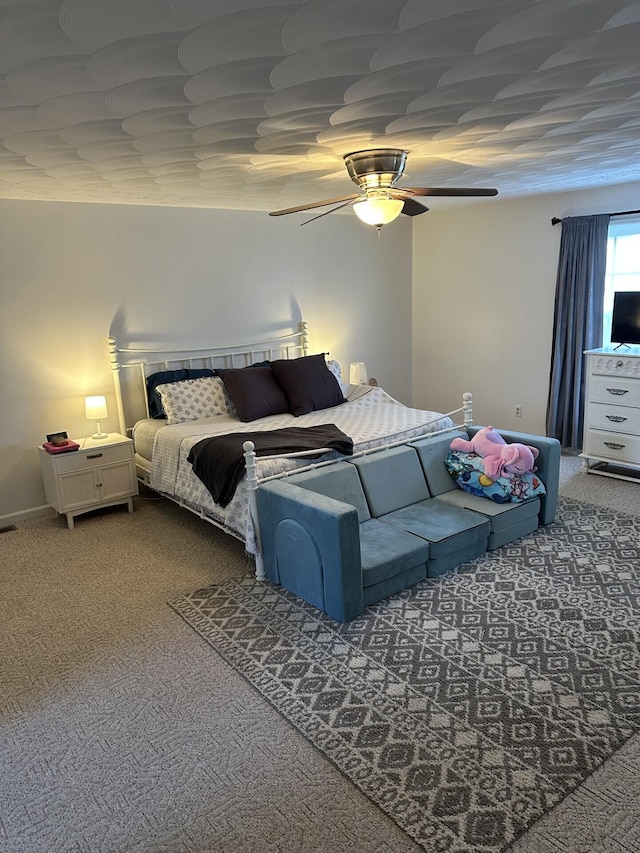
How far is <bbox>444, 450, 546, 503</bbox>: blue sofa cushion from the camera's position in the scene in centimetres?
386

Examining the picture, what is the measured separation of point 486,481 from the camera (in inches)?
154

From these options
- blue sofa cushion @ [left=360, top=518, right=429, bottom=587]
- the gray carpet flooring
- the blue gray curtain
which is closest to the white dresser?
the blue gray curtain

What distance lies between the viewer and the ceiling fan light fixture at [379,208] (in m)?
3.24

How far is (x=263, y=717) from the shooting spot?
8.07 ft

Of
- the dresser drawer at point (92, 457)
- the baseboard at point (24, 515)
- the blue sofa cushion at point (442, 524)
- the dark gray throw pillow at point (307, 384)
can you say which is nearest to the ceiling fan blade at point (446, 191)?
the blue sofa cushion at point (442, 524)

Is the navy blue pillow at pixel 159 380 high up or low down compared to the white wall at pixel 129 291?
down

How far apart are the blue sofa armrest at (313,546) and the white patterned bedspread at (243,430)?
0.22 m

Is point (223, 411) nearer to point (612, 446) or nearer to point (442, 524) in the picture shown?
point (442, 524)

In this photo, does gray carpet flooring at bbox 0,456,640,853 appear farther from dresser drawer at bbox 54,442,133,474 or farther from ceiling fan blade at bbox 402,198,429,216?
ceiling fan blade at bbox 402,198,429,216

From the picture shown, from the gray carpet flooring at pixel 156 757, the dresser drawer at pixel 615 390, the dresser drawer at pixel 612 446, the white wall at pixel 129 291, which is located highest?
the white wall at pixel 129 291

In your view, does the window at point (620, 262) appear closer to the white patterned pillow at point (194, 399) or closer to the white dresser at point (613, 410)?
the white dresser at point (613, 410)

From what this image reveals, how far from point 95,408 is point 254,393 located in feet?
3.79

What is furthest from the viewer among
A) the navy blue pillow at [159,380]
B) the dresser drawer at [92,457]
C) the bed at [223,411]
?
the navy blue pillow at [159,380]

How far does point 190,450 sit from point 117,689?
1722 millimetres
